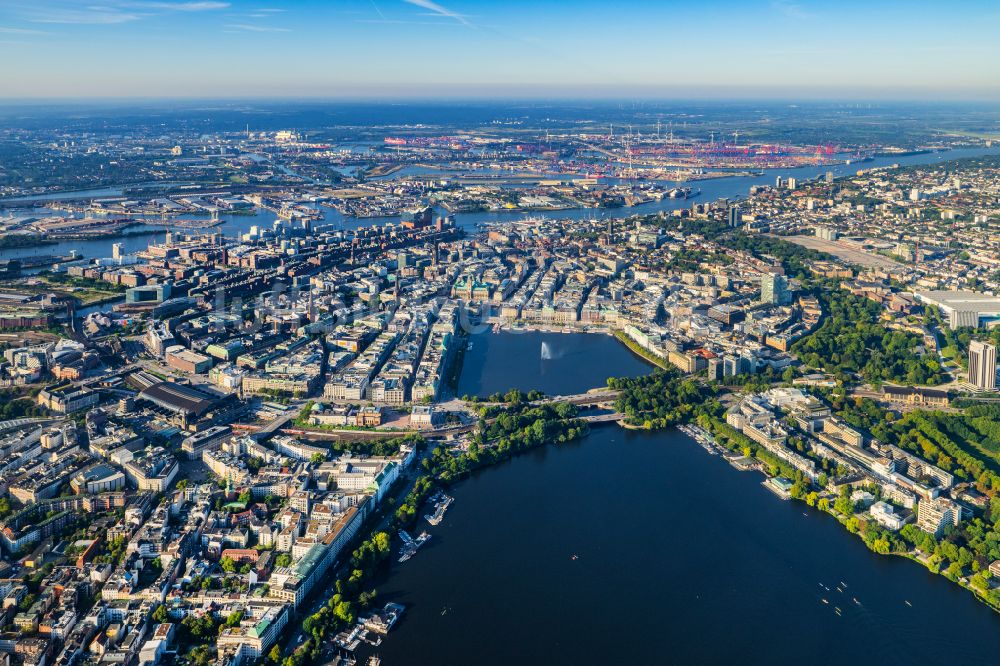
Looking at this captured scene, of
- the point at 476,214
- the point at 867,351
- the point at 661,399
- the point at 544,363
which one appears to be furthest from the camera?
the point at 476,214

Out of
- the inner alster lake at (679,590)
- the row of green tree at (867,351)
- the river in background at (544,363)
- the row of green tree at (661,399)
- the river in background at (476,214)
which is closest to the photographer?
the inner alster lake at (679,590)

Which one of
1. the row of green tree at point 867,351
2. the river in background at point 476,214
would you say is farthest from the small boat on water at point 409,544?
the river in background at point 476,214

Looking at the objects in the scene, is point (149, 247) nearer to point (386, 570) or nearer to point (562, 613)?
point (386, 570)

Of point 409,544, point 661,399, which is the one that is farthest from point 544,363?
point 409,544

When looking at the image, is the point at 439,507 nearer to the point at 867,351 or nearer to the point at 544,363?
the point at 544,363

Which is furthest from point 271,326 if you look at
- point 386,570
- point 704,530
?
point 704,530

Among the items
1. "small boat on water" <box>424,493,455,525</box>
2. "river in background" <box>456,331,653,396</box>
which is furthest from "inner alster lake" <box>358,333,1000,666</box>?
"river in background" <box>456,331,653,396</box>

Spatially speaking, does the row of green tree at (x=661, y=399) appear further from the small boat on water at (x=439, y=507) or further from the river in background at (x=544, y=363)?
the small boat on water at (x=439, y=507)
